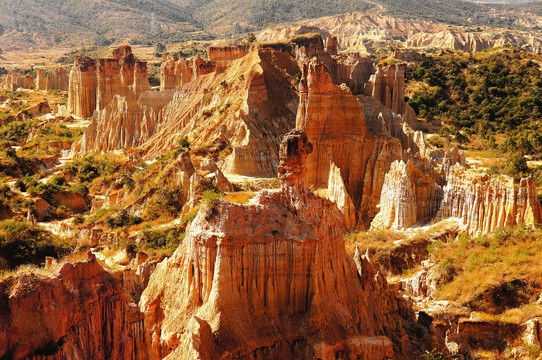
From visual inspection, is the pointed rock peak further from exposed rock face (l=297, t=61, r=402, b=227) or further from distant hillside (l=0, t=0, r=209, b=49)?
distant hillside (l=0, t=0, r=209, b=49)

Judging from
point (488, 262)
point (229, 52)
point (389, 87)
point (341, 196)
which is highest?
point (229, 52)

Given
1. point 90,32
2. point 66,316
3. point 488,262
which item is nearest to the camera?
point 66,316

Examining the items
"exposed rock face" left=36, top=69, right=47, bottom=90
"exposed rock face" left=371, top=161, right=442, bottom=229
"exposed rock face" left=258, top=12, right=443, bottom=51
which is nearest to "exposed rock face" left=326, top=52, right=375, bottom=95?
"exposed rock face" left=371, top=161, right=442, bottom=229

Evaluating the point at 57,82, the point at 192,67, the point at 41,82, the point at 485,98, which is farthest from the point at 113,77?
the point at 485,98

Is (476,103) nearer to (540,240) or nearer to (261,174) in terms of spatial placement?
(261,174)

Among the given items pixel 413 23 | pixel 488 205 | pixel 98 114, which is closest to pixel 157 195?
pixel 488 205

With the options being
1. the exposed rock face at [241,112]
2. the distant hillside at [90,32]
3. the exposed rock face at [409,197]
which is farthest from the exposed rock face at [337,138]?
the distant hillside at [90,32]

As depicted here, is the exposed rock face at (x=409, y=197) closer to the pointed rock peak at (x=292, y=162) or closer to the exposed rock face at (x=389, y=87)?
the pointed rock peak at (x=292, y=162)

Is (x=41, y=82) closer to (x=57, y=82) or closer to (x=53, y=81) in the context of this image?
(x=53, y=81)
